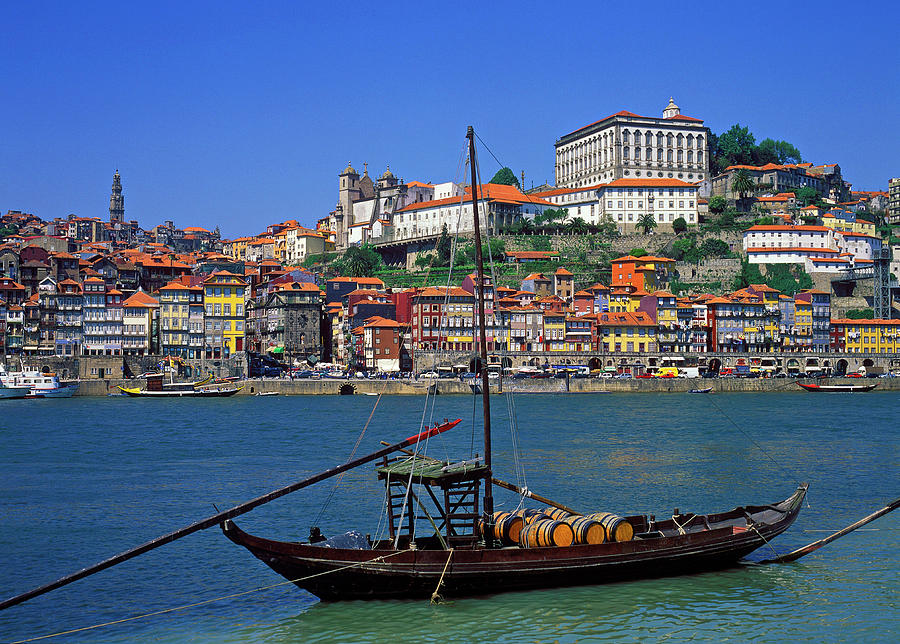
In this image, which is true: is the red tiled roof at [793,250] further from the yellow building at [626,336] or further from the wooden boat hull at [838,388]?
the wooden boat hull at [838,388]

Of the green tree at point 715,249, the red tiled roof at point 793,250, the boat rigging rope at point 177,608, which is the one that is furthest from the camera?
the green tree at point 715,249

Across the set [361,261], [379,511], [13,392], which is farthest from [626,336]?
[379,511]

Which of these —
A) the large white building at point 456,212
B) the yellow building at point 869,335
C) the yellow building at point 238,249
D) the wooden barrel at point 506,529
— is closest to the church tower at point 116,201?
the yellow building at point 238,249

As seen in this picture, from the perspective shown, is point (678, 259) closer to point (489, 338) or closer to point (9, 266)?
point (489, 338)

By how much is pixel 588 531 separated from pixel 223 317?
6879 cm

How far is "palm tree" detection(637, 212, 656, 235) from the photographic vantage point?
11475 centimetres

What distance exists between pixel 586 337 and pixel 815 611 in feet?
230

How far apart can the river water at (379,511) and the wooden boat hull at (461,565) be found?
276 mm

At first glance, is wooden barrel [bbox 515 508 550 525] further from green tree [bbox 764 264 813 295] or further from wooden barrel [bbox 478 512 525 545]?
green tree [bbox 764 264 813 295]

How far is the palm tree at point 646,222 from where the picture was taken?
11475 cm

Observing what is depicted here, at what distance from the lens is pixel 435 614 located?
50.1 ft

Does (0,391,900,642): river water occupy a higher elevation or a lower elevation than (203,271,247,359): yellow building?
lower

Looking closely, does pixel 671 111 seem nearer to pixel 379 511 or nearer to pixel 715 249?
pixel 715 249

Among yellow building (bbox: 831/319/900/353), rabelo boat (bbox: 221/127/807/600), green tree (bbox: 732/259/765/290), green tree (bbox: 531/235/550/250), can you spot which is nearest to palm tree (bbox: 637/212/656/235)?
green tree (bbox: 531/235/550/250)
